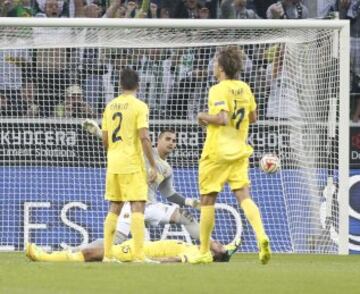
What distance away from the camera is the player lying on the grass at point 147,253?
13.2m

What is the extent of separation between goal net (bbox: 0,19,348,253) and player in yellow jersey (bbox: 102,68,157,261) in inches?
135

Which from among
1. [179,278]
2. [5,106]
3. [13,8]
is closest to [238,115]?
[179,278]

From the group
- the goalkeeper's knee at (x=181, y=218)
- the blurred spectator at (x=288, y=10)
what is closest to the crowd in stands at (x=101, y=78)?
the goalkeeper's knee at (x=181, y=218)

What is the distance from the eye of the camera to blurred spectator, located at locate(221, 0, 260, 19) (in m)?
19.9

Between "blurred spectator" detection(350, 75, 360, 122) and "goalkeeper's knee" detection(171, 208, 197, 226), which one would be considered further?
"blurred spectator" detection(350, 75, 360, 122)

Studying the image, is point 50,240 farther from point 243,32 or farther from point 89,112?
point 243,32

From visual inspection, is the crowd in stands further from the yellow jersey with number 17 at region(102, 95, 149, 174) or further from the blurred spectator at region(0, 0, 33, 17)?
the yellow jersey with number 17 at region(102, 95, 149, 174)

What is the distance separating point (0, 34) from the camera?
53.0 ft

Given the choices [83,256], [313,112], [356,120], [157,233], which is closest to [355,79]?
[356,120]

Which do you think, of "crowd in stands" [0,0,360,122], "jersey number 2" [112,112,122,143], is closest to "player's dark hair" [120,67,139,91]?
"jersey number 2" [112,112,122,143]

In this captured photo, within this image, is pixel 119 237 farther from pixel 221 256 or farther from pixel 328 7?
pixel 328 7

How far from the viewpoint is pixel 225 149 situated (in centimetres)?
1239

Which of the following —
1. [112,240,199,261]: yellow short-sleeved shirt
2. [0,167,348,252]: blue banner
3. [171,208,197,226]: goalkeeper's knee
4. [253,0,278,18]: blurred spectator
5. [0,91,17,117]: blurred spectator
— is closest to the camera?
[112,240,199,261]: yellow short-sleeved shirt

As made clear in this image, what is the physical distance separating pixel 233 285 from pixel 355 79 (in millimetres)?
9935
